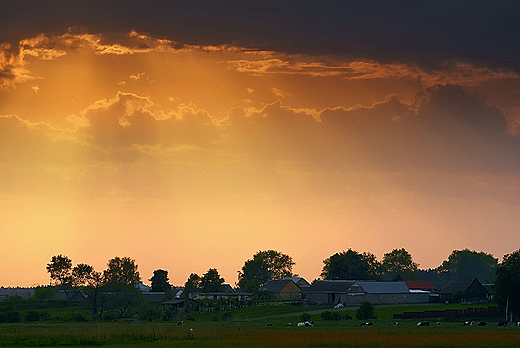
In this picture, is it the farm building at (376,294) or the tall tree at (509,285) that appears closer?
the tall tree at (509,285)

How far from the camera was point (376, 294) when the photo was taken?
180500 mm

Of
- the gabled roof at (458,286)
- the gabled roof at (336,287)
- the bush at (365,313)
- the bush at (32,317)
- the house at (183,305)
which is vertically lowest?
the bush at (365,313)

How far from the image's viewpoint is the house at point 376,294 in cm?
17975

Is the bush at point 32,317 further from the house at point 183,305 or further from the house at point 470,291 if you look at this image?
the house at point 470,291

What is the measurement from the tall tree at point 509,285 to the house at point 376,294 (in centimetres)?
5172

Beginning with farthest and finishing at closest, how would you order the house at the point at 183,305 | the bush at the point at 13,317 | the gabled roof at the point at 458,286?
1. the gabled roof at the point at 458,286
2. the house at the point at 183,305
3. the bush at the point at 13,317

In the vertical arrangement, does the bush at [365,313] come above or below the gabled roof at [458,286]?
below

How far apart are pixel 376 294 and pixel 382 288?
3418mm

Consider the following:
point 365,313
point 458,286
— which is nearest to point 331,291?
point 458,286

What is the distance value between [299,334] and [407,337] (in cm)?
1357

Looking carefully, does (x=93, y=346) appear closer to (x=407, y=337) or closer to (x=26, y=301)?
(x=407, y=337)

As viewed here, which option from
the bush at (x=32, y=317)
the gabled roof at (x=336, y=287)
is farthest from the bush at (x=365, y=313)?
the bush at (x=32, y=317)

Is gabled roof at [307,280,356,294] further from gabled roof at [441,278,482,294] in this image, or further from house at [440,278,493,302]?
gabled roof at [441,278,482,294]

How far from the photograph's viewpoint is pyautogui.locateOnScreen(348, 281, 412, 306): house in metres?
180
